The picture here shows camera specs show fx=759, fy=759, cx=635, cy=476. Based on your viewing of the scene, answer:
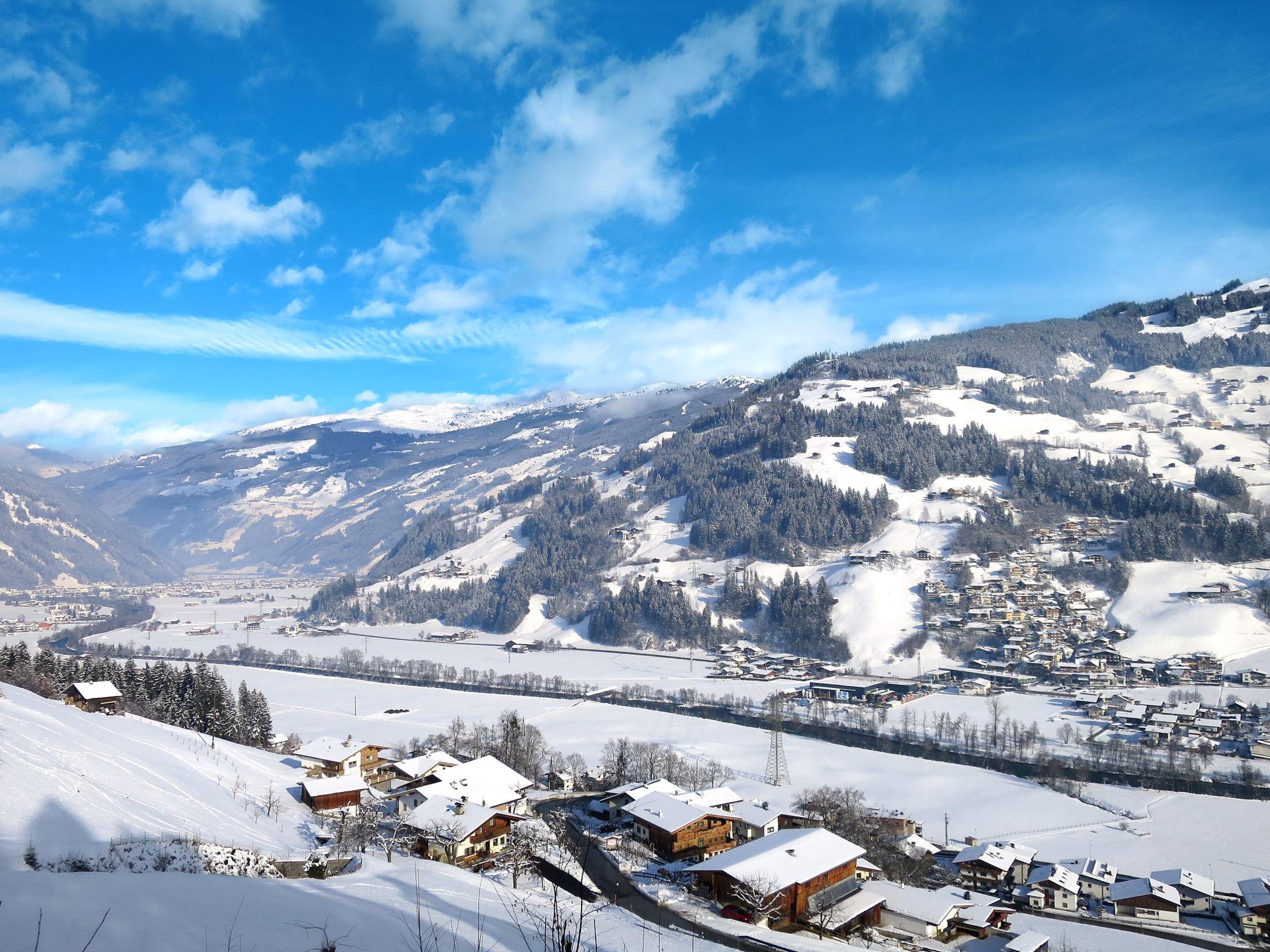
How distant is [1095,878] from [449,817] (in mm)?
19075

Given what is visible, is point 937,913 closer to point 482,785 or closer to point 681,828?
point 681,828

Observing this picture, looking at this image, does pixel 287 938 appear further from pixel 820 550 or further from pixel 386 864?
pixel 820 550

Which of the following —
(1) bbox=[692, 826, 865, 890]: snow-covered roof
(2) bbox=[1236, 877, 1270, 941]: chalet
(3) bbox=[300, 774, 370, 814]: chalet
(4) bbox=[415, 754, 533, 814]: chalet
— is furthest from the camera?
(4) bbox=[415, 754, 533, 814]: chalet

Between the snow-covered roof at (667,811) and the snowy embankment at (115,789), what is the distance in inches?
391

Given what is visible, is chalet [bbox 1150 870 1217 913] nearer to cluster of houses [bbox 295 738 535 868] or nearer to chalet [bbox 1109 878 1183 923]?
chalet [bbox 1109 878 1183 923]

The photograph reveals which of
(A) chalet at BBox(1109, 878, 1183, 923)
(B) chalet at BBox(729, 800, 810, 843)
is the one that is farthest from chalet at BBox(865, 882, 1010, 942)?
(B) chalet at BBox(729, 800, 810, 843)

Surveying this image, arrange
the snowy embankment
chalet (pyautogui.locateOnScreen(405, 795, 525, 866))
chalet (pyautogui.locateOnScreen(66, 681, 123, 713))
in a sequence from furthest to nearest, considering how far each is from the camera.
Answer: chalet (pyautogui.locateOnScreen(66, 681, 123, 713)) < chalet (pyautogui.locateOnScreen(405, 795, 525, 866)) < the snowy embankment

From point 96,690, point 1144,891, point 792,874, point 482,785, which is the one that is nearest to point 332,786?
point 482,785

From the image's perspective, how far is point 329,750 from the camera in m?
30.5

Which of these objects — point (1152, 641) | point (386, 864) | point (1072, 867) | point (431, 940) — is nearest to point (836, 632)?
point (1152, 641)

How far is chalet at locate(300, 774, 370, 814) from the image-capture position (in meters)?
21.9

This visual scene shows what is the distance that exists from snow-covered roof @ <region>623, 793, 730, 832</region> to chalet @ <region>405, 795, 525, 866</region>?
4298 mm

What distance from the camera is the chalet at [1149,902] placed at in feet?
69.2

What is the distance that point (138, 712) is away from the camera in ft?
104
